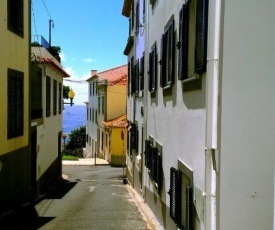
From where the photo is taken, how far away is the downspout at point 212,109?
5098 millimetres

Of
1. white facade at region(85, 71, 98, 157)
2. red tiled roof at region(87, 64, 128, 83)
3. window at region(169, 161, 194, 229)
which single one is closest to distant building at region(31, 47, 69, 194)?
window at region(169, 161, 194, 229)

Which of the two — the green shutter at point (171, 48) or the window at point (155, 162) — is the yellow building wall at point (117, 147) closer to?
the window at point (155, 162)

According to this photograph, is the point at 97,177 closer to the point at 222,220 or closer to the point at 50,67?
the point at 50,67

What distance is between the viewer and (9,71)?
1255 centimetres

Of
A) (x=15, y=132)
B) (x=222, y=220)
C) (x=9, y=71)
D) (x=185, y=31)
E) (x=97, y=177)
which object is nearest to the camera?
(x=222, y=220)

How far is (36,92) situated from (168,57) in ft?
28.2

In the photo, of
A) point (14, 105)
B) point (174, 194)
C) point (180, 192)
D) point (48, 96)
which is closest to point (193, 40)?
point (180, 192)

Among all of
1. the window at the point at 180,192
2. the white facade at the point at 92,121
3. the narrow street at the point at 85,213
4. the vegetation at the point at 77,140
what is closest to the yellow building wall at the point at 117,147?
the white facade at the point at 92,121

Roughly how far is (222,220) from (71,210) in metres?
9.62

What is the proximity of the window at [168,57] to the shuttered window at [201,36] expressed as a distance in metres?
2.54

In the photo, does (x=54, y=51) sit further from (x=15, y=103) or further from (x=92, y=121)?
(x=15, y=103)

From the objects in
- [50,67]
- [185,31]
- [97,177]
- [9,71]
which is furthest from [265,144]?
[97,177]

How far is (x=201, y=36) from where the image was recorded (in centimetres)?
604

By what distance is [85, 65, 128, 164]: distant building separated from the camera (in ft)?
133
